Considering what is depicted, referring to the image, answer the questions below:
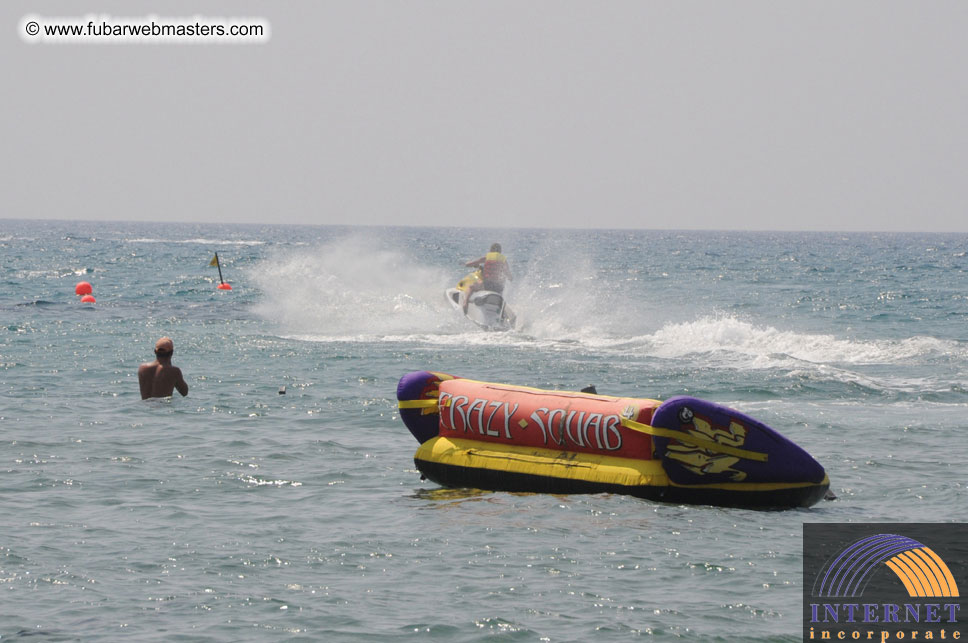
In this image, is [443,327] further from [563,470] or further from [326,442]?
[563,470]

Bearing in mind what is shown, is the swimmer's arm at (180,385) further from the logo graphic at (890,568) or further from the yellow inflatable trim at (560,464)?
the logo graphic at (890,568)

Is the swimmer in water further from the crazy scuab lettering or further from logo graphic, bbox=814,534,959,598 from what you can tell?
logo graphic, bbox=814,534,959,598

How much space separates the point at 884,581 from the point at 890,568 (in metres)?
0.40

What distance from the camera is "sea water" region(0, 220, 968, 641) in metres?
7.79

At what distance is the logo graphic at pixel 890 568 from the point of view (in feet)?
27.5

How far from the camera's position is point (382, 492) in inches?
450

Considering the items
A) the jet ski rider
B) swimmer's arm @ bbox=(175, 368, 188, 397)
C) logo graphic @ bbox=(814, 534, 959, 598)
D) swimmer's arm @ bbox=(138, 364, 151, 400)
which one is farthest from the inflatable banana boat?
the jet ski rider

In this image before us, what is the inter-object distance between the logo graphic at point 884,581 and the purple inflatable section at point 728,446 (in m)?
0.71

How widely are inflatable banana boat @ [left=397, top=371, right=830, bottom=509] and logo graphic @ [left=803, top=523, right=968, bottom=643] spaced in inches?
32.0

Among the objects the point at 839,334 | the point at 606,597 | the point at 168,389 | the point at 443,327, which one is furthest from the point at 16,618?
the point at 839,334

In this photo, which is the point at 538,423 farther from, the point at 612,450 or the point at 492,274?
the point at 492,274

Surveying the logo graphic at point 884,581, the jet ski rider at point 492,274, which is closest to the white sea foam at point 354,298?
the jet ski rider at point 492,274

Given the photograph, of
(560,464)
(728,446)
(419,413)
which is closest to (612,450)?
(560,464)

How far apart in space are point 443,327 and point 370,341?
3.51m
